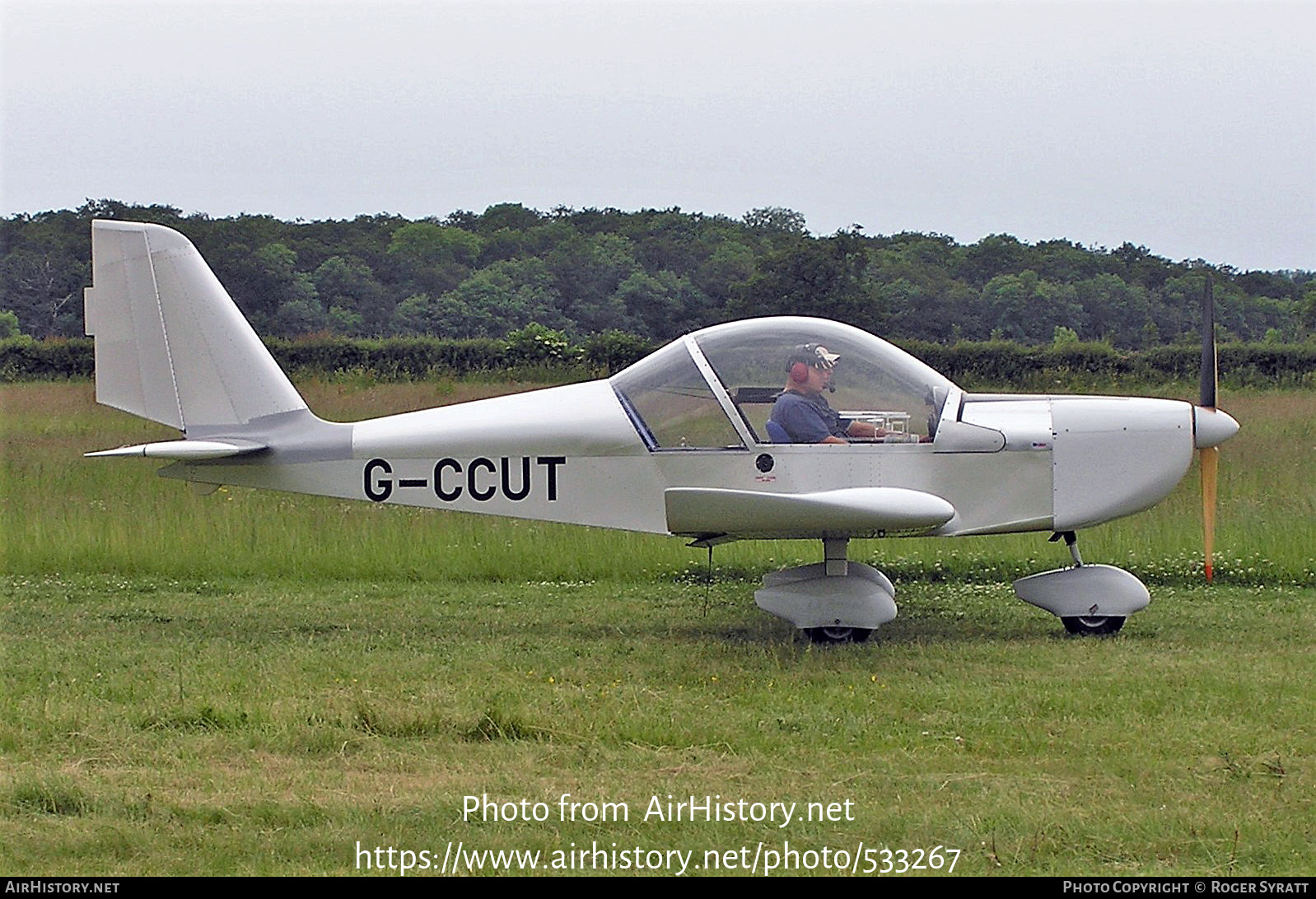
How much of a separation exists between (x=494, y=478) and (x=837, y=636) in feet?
6.94

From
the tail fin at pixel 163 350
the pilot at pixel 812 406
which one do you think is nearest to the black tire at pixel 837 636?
the pilot at pixel 812 406

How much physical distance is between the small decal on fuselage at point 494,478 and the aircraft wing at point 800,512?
3.38 feet

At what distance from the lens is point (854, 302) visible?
799 inches

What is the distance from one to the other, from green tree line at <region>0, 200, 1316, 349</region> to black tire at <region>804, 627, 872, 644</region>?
12.1 meters

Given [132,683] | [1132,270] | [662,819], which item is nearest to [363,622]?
[132,683]

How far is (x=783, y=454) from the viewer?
25.4 ft

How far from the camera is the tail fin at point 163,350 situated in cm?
834

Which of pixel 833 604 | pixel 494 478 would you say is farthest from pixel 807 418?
pixel 494 478

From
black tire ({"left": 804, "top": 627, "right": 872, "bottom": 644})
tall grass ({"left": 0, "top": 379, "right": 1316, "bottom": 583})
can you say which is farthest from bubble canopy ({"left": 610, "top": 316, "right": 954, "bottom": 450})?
tall grass ({"left": 0, "top": 379, "right": 1316, "bottom": 583})

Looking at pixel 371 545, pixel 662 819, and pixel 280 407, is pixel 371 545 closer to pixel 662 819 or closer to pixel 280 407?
pixel 280 407

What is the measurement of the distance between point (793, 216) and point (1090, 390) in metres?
12.1

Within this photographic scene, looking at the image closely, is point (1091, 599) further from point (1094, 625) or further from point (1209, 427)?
point (1209, 427)

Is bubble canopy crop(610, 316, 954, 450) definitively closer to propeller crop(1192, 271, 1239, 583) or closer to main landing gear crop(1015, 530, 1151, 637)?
main landing gear crop(1015, 530, 1151, 637)

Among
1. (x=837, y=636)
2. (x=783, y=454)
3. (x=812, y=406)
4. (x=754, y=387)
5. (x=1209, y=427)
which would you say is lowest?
(x=837, y=636)
